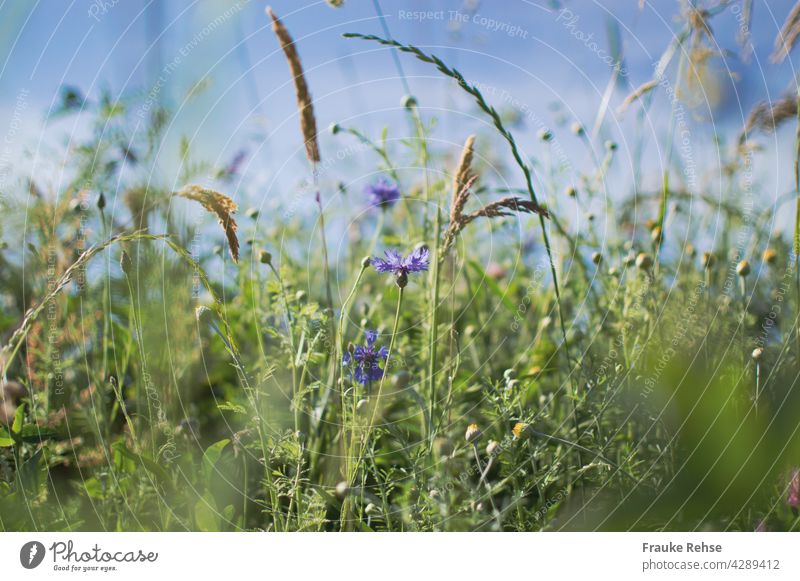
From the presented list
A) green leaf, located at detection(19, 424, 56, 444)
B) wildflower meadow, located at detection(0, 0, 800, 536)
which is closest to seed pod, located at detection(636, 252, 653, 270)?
wildflower meadow, located at detection(0, 0, 800, 536)

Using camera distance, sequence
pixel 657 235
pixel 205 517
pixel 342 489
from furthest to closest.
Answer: pixel 657 235 → pixel 205 517 → pixel 342 489

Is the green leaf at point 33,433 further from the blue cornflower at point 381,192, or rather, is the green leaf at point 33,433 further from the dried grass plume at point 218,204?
the blue cornflower at point 381,192

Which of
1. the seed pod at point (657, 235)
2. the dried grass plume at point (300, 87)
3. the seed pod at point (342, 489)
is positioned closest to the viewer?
the seed pod at point (342, 489)

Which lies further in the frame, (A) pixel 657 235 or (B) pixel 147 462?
(A) pixel 657 235

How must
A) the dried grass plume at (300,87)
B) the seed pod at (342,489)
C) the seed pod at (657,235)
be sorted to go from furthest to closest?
the seed pod at (657,235) < the dried grass plume at (300,87) < the seed pod at (342,489)

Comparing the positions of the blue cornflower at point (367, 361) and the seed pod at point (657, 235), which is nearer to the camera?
the blue cornflower at point (367, 361)

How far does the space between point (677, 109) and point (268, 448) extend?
0.84m

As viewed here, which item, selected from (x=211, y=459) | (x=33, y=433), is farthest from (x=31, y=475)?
(x=211, y=459)

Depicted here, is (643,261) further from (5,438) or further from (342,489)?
(5,438)

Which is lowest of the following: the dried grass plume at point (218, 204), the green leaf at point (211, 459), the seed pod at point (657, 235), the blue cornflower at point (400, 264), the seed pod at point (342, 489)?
the seed pod at point (342, 489)

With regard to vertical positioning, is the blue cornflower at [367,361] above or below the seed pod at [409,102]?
below

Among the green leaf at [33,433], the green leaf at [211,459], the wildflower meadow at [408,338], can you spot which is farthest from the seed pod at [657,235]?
the green leaf at [33,433]
